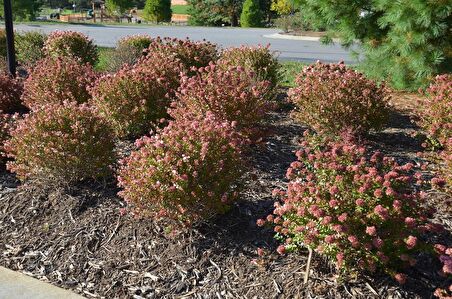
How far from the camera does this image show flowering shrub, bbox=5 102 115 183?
17.3 ft

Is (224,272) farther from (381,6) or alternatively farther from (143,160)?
(381,6)

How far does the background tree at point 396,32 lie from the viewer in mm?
8102

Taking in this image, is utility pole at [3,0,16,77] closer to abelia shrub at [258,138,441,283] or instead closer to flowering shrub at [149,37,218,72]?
flowering shrub at [149,37,218,72]

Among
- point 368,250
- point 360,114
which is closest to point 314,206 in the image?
point 368,250

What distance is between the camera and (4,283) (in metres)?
4.38

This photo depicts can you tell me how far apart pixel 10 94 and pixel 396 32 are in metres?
5.76

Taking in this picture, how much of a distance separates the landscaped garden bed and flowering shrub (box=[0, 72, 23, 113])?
198 centimetres

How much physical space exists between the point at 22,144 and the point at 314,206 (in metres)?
2.98

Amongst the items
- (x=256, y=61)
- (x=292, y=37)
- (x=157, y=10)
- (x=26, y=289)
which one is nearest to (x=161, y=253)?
(x=26, y=289)

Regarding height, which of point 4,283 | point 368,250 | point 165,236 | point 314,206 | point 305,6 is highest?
point 305,6

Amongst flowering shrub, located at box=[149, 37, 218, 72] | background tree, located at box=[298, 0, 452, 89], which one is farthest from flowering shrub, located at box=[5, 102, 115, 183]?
background tree, located at box=[298, 0, 452, 89]

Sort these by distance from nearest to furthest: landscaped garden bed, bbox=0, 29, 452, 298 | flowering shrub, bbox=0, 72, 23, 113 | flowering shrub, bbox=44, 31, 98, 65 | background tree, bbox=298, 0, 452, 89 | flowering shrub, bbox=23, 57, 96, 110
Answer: landscaped garden bed, bbox=0, 29, 452, 298 < flowering shrub, bbox=23, 57, 96, 110 < background tree, bbox=298, 0, 452, 89 < flowering shrub, bbox=0, 72, 23, 113 < flowering shrub, bbox=44, 31, 98, 65

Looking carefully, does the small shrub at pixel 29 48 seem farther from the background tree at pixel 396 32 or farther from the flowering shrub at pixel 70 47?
the background tree at pixel 396 32

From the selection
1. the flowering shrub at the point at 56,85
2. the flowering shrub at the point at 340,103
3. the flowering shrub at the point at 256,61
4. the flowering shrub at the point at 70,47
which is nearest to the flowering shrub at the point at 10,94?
the flowering shrub at the point at 56,85
